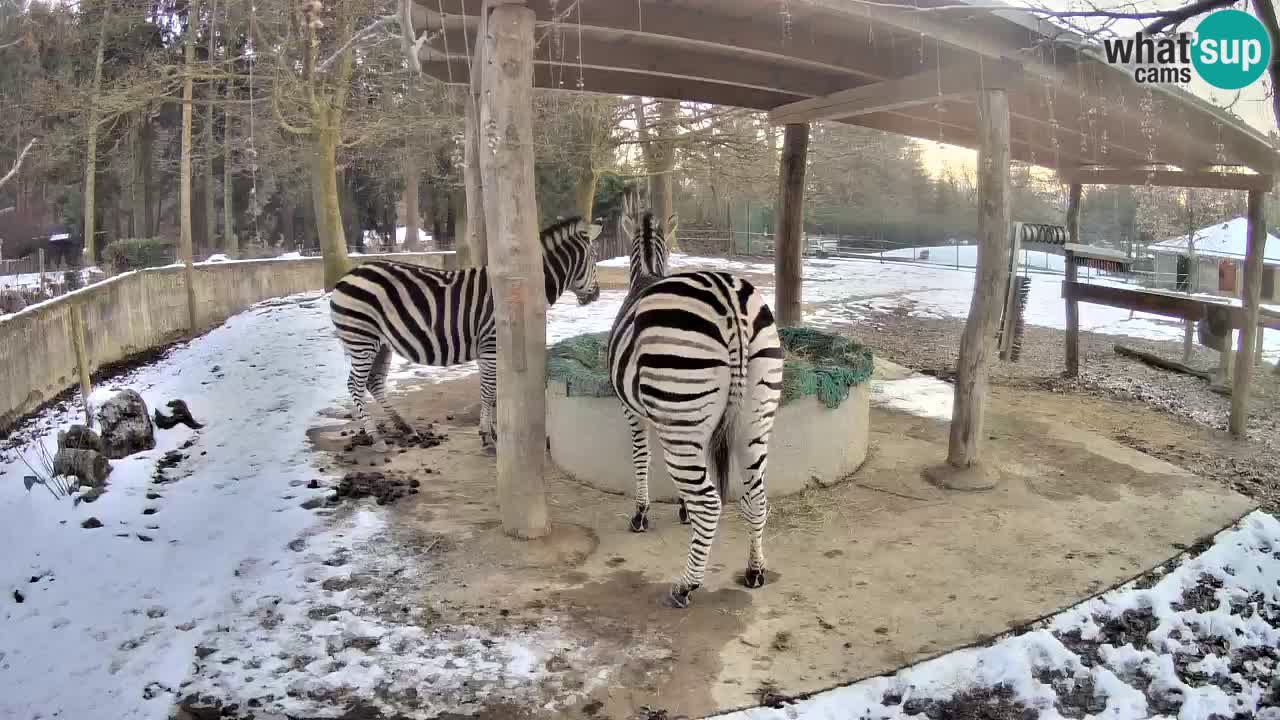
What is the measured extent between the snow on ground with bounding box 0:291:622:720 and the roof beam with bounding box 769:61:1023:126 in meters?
5.08

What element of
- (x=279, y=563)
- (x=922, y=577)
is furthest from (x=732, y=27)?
(x=279, y=563)

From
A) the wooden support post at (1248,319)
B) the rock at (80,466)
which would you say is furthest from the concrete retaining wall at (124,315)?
the wooden support post at (1248,319)

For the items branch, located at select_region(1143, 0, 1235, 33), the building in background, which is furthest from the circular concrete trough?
the building in background

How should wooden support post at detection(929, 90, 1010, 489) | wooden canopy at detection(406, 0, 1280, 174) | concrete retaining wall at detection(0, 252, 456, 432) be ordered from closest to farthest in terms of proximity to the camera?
1. wooden canopy at detection(406, 0, 1280, 174)
2. wooden support post at detection(929, 90, 1010, 489)
3. concrete retaining wall at detection(0, 252, 456, 432)

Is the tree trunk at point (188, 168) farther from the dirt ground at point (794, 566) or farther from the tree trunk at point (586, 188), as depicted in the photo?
the dirt ground at point (794, 566)

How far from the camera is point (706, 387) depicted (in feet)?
12.7

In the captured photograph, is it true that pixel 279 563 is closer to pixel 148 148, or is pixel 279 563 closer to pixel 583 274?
pixel 583 274

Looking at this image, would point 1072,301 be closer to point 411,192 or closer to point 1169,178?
point 1169,178

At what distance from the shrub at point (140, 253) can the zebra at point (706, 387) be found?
15.0m

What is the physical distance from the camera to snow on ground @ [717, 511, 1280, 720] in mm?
3189

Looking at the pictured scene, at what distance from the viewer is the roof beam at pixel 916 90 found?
227 inches

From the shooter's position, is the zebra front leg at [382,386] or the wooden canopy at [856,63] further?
the zebra front leg at [382,386]

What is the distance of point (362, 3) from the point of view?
1338 cm

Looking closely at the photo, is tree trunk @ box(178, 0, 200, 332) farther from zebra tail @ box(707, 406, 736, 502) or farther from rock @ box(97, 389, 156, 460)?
zebra tail @ box(707, 406, 736, 502)
